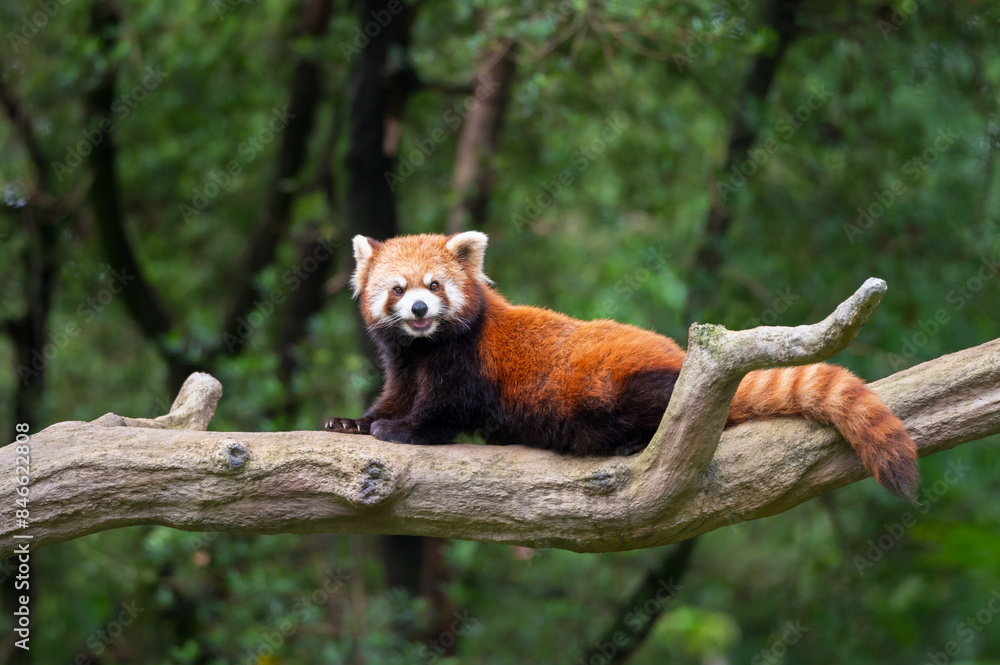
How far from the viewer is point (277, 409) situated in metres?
6.69

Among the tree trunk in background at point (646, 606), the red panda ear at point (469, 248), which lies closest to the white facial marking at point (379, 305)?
the red panda ear at point (469, 248)

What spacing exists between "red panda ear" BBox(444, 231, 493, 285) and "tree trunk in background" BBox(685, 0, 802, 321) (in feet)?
8.63

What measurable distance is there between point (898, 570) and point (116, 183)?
24.7ft

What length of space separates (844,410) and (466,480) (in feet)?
4.73

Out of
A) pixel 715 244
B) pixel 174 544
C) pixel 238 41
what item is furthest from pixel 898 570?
pixel 238 41

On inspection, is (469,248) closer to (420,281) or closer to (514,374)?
(420,281)

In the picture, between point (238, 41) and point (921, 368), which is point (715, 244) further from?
point (238, 41)

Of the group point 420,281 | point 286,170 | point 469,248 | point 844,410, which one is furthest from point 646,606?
point 286,170

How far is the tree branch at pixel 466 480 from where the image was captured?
3.28 m

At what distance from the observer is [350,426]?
4246mm

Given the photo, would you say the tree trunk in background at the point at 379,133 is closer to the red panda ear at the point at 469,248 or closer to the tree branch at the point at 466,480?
the red panda ear at the point at 469,248

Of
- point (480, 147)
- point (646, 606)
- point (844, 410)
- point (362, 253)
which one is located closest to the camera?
point (844, 410)

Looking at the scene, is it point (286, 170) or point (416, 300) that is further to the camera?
point (286, 170)

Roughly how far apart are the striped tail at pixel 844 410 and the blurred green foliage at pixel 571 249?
2.49 m
